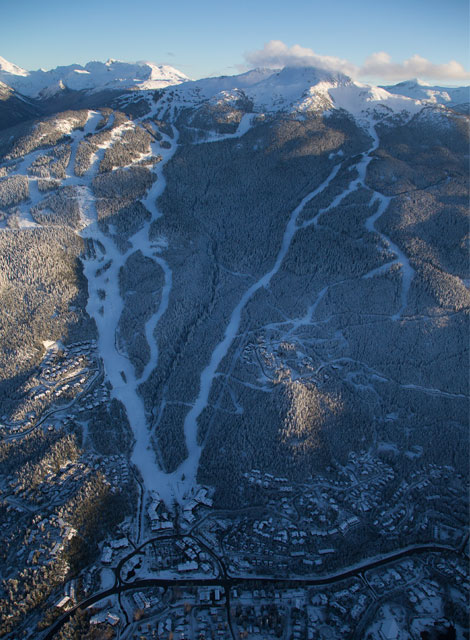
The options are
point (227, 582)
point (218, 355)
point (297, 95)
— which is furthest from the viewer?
point (297, 95)

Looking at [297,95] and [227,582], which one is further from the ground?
[297,95]

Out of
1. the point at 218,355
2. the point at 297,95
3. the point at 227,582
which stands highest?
the point at 297,95

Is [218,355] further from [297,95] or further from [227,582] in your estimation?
[297,95]

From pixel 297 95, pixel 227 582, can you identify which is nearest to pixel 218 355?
pixel 227 582

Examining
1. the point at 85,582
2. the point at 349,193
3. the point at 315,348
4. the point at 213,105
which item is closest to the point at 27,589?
the point at 85,582

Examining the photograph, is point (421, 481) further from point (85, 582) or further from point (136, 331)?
point (136, 331)

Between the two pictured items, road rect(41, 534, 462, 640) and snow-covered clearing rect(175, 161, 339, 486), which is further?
snow-covered clearing rect(175, 161, 339, 486)

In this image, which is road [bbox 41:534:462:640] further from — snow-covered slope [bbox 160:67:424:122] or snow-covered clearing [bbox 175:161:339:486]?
snow-covered slope [bbox 160:67:424:122]

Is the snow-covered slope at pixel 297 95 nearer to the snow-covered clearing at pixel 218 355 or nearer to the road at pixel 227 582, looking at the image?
the snow-covered clearing at pixel 218 355

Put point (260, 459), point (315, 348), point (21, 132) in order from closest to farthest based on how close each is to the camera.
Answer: point (260, 459) < point (315, 348) < point (21, 132)

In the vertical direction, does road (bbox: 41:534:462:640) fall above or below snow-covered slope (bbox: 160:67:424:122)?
below

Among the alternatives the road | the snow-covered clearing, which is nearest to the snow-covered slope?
the snow-covered clearing
